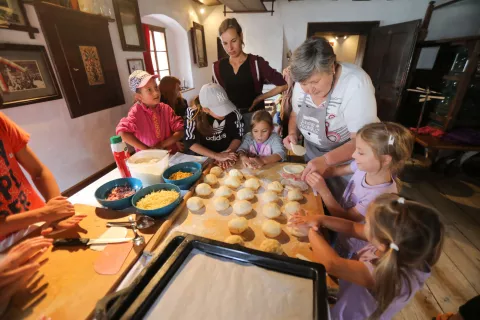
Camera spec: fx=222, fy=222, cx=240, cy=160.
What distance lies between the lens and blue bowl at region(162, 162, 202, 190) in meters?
1.33

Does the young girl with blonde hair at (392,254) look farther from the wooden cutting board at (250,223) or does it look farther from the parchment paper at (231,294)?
the parchment paper at (231,294)

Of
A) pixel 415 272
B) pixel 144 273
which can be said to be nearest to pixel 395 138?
pixel 415 272

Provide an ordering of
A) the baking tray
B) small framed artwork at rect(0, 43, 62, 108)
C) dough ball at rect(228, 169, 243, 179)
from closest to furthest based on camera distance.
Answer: the baking tray
dough ball at rect(228, 169, 243, 179)
small framed artwork at rect(0, 43, 62, 108)

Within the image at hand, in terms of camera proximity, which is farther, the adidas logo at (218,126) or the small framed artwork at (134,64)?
the small framed artwork at (134,64)

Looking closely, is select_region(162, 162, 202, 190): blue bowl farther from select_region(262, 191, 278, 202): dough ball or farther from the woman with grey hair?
the woman with grey hair

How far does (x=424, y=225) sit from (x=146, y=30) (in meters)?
4.90

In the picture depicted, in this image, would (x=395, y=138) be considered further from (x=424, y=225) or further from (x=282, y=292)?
(x=282, y=292)

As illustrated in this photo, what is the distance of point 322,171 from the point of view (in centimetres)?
139

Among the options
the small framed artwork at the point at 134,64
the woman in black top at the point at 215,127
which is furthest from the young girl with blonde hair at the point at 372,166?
the small framed artwork at the point at 134,64

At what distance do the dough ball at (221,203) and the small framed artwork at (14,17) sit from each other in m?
2.45

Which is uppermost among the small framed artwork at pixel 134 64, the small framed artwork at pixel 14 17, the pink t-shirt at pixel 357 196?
the small framed artwork at pixel 14 17

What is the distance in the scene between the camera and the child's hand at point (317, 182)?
1.27 m

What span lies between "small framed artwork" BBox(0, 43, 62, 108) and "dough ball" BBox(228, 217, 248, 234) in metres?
2.40

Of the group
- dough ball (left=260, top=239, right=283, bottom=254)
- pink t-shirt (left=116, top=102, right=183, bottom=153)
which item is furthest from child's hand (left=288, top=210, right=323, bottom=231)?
pink t-shirt (left=116, top=102, right=183, bottom=153)
